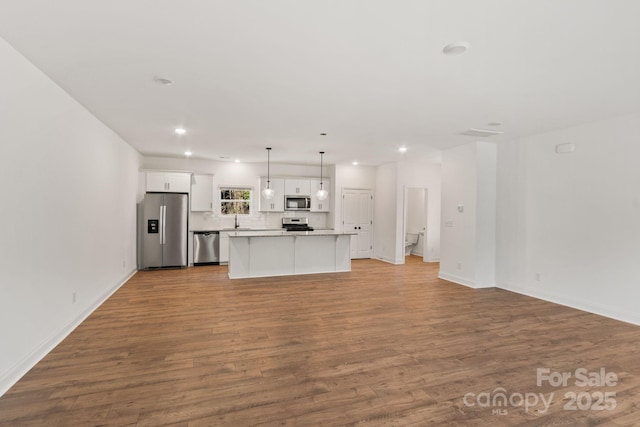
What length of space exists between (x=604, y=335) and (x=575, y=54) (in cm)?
322

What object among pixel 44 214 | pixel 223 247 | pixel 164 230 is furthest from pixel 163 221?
pixel 44 214

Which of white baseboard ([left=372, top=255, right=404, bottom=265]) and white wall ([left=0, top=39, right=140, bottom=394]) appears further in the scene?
white baseboard ([left=372, top=255, right=404, bottom=265])

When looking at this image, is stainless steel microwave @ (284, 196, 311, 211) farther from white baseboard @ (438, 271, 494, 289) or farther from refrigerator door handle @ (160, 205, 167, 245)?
white baseboard @ (438, 271, 494, 289)

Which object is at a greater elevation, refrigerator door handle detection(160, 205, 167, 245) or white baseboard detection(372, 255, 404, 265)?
refrigerator door handle detection(160, 205, 167, 245)

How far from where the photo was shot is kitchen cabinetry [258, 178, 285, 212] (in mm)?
8883

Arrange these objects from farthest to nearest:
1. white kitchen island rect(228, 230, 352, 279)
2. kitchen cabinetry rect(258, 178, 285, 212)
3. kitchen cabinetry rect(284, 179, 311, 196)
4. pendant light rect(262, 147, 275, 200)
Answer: kitchen cabinetry rect(284, 179, 311, 196) < kitchen cabinetry rect(258, 178, 285, 212) < pendant light rect(262, 147, 275, 200) < white kitchen island rect(228, 230, 352, 279)

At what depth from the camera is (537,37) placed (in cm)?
236

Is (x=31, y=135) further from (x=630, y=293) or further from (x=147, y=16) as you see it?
(x=630, y=293)

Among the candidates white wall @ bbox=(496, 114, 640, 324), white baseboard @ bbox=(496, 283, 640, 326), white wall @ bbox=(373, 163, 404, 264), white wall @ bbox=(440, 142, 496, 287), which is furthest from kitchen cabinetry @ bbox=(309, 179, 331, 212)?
white baseboard @ bbox=(496, 283, 640, 326)

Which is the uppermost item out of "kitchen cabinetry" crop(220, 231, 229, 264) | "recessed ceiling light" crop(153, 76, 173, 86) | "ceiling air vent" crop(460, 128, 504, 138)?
"ceiling air vent" crop(460, 128, 504, 138)

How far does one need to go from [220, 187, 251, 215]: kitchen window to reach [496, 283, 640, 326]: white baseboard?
6437mm

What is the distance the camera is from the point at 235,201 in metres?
8.86

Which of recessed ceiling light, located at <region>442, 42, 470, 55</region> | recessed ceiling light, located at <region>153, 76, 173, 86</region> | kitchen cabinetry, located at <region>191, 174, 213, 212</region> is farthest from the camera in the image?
kitchen cabinetry, located at <region>191, 174, 213, 212</region>

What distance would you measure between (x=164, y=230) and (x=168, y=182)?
3.86 ft
